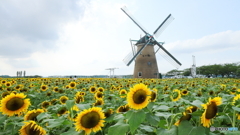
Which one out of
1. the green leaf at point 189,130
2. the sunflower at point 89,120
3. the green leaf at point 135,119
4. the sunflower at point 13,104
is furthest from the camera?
the sunflower at point 13,104

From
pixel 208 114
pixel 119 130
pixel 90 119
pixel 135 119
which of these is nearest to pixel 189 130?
pixel 208 114

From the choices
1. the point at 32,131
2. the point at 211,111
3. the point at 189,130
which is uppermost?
the point at 211,111

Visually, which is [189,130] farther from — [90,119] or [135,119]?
[90,119]

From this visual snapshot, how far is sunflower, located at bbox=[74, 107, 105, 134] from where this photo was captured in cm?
147

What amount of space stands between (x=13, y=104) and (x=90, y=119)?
1.21m

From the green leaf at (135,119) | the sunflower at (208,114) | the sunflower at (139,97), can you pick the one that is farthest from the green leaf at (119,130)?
the sunflower at (208,114)

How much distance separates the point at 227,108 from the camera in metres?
1.61

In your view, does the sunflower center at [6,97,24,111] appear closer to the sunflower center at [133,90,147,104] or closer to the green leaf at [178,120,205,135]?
the sunflower center at [133,90,147,104]

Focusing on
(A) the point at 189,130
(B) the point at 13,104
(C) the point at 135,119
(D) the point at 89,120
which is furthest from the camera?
(B) the point at 13,104

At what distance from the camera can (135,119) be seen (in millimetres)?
1284

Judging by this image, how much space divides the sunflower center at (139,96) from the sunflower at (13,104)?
1460 mm

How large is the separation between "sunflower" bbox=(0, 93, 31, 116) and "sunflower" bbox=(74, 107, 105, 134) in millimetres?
1094

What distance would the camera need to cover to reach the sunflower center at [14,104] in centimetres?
212

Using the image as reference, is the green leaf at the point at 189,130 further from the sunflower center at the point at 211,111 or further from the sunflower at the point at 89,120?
the sunflower at the point at 89,120
